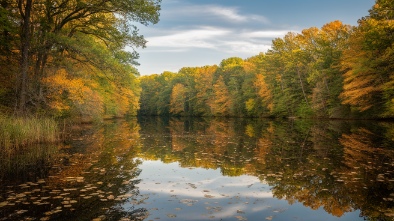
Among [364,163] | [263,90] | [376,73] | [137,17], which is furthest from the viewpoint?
[263,90]

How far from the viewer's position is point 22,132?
13.6 m

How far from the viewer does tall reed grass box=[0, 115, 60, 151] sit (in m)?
12.4

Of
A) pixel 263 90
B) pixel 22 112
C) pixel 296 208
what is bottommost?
pixel 296 208

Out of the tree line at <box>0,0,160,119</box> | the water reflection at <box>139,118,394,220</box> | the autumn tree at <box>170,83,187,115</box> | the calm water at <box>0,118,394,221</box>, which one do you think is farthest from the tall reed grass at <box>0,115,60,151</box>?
the autumn tree at <box>170,83,187,115</box>

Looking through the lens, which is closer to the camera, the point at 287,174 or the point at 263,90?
the point at 287,174

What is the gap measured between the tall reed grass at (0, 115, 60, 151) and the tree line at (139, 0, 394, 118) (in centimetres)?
2755

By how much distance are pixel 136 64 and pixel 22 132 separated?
8232mm

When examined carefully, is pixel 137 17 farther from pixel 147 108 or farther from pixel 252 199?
pixel 147 108

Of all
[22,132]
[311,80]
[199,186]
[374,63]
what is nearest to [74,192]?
[199,186]

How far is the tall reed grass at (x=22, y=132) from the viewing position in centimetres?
1244

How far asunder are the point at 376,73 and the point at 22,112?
3194 cm

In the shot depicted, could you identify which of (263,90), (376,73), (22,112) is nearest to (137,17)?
(22,112)

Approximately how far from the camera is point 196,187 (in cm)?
824

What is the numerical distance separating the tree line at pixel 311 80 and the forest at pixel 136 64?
14 centimetres
